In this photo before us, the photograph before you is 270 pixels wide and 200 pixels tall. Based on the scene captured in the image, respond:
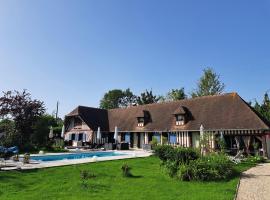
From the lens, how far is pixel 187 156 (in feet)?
40.4

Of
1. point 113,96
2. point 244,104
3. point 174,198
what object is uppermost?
point 113,96

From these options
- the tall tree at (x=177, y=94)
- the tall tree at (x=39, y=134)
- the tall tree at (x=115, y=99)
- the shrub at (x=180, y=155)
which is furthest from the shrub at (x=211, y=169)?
the tall tree at (x=115, y=99)

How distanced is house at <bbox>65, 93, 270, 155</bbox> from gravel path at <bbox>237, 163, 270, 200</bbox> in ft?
20.7

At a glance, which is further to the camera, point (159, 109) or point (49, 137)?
point (159, 109)

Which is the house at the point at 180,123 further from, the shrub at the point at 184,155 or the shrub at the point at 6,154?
the shrub at the point at 6,154

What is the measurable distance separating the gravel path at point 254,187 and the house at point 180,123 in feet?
20.7

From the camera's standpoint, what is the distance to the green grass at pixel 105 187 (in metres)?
8.13

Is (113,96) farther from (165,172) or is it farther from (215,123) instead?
(165,172)

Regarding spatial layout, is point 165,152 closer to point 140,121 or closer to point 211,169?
point 211,169

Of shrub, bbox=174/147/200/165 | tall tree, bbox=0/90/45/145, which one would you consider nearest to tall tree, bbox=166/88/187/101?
tall tree, bbox=0/90/45/145

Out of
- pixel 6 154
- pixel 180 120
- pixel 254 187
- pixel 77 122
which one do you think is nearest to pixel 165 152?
pixel 254 187

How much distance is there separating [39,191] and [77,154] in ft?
46.5

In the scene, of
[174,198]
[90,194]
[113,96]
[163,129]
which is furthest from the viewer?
[113,96]

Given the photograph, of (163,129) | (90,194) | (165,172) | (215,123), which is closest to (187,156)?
(165,172)
